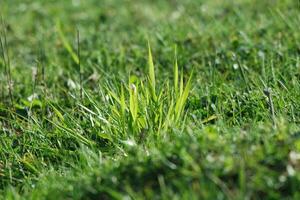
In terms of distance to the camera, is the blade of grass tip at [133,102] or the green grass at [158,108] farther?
the blade of grass tip at [133,102]

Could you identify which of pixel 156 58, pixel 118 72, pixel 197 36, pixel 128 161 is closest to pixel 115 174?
pixel 128 161

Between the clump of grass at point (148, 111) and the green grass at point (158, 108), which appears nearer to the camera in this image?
the green grass at point (158, 108)

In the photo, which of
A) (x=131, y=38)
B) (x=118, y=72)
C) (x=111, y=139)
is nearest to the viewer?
(x=111, y=139)

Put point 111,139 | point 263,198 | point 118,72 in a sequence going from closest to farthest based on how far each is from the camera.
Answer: point 263,198 → point 111,139 → point 118,72

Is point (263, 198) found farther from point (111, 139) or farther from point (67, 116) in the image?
point (67, 116)

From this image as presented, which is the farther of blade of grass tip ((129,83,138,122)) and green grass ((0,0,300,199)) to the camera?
blade of grass tip ((129,83,138,122))

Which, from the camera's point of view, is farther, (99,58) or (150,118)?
(99,58)

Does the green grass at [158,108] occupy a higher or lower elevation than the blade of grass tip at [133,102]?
lower

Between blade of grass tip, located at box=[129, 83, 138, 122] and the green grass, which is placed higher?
blade of grass tip, located at box=[129, 83, 138, 122]
